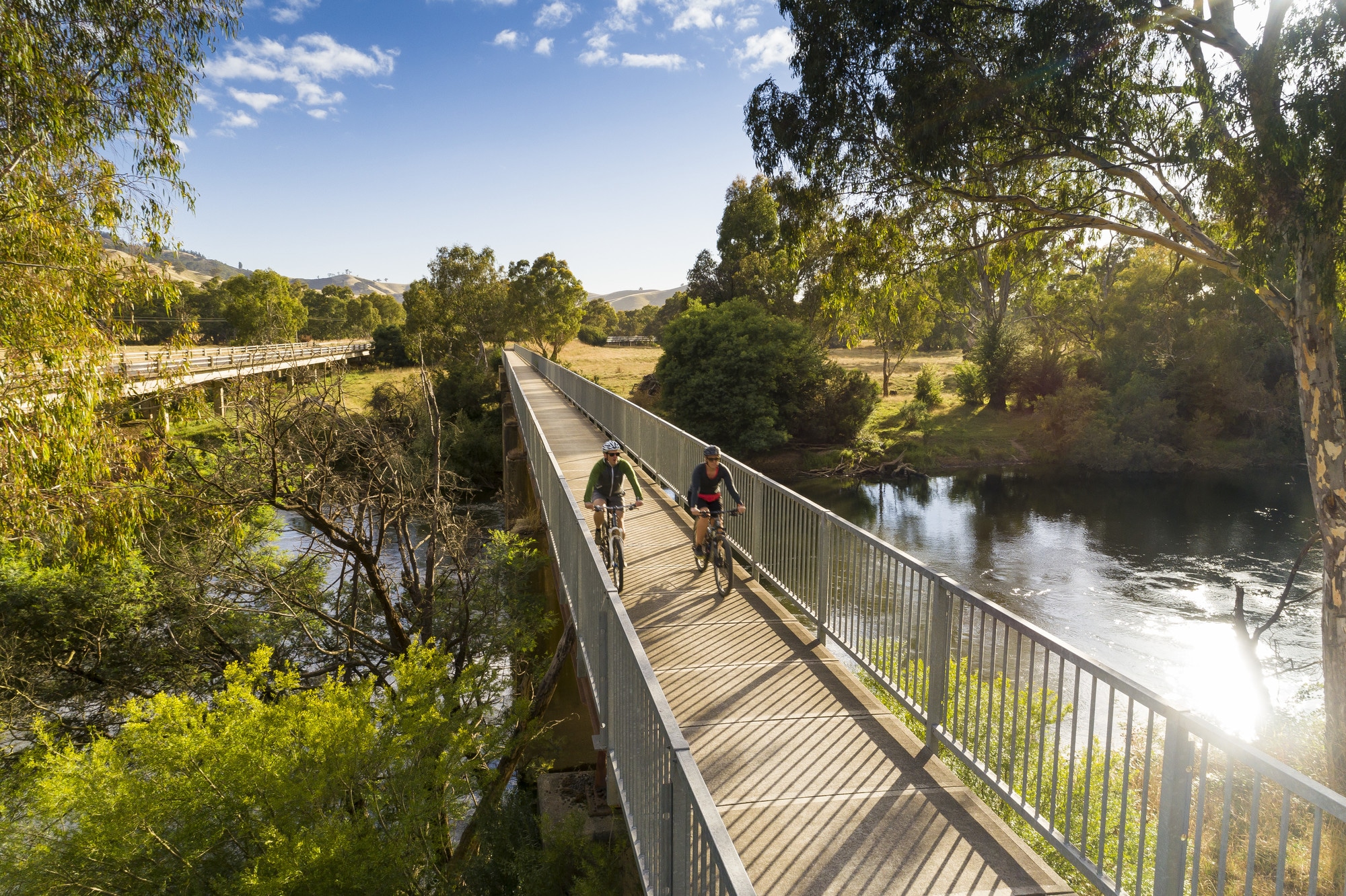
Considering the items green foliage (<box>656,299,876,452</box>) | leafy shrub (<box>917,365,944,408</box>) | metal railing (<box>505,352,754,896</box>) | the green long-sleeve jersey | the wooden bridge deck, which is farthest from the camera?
leafy shrub (<box>917,365,944,408</box>)

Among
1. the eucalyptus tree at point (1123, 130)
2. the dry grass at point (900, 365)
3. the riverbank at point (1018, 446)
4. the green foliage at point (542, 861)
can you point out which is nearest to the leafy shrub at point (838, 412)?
the riverbank at point (1018, 446)

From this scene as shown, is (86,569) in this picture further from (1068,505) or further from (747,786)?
(1068,505)

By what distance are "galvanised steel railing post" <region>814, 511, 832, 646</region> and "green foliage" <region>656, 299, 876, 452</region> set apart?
1146 inches

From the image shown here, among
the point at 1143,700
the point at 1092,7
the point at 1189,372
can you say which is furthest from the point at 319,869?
the point at 1189,372

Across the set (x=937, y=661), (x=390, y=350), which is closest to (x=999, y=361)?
(x=937, y=661)

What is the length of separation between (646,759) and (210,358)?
127ft

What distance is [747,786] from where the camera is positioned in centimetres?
466

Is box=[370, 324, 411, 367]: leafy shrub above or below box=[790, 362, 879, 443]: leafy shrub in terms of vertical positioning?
above

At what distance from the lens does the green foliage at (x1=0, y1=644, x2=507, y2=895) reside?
642 cm

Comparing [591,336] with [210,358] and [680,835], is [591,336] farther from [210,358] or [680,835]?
[680,835]

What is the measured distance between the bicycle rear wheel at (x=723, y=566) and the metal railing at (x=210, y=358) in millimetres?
6783

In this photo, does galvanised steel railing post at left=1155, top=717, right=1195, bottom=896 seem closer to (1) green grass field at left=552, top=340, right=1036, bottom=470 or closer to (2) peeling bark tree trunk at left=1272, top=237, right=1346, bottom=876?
(2) peeling bark tree trunk at left=1272, top=237, right=1346, bottom=876

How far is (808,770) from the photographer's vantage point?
4.80 m

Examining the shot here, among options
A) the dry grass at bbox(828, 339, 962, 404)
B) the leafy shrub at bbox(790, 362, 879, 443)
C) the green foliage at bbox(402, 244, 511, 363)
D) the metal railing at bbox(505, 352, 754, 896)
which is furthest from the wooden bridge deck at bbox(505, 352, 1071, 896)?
the green foliage at bbox(402, 244, 511, 363)
